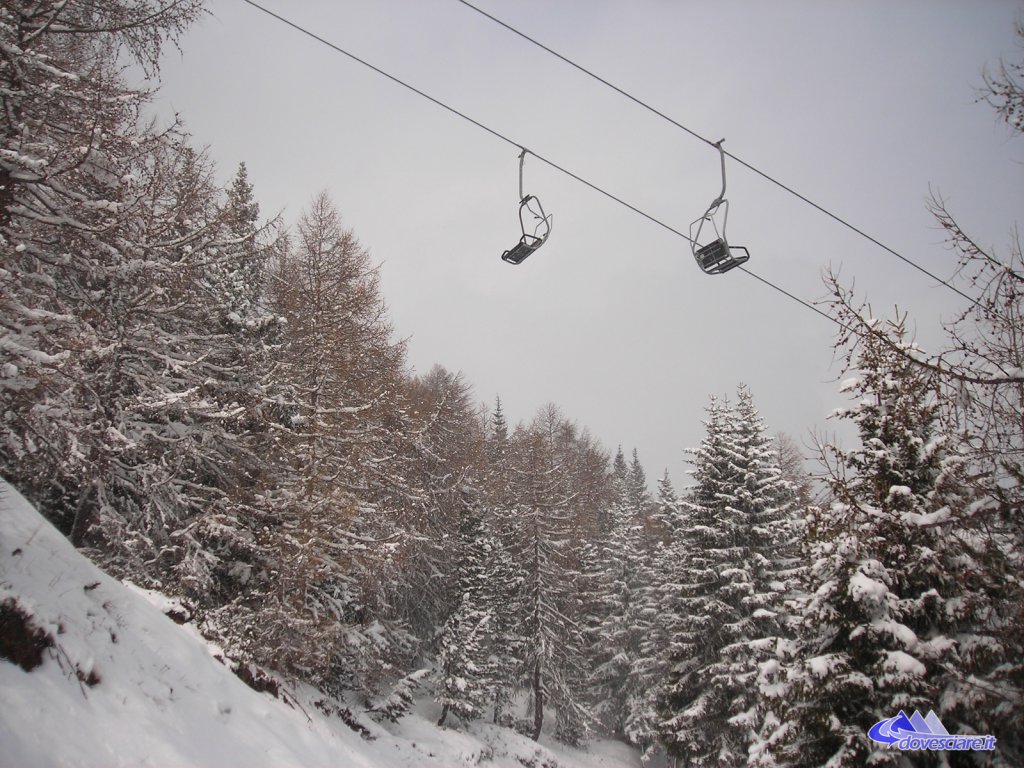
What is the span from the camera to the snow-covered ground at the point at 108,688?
439 centimetres

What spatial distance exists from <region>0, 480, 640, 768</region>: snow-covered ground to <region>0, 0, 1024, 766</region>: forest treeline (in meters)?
1.35

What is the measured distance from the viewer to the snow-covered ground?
14.4ft

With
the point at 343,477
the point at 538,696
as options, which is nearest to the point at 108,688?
the point at 343,477

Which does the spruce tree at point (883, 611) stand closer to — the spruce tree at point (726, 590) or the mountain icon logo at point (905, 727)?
the mountain icon logo at point (905, 727)

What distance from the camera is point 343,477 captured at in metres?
12.9

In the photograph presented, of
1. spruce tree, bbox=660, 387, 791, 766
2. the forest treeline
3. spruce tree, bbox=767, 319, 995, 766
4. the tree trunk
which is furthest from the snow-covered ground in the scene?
the tree trunk

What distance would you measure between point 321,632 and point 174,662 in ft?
12.1

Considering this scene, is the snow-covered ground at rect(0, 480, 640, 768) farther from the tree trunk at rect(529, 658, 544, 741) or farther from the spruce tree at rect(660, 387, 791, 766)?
the tree trunk at rect(529, 658, 544, 741)

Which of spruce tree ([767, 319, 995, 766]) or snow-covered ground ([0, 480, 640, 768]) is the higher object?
spruce tree ([767, 319, 995, 766])

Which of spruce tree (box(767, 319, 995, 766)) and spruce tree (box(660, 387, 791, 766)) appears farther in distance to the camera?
spruce tree (box(660, 387, 791, 766))

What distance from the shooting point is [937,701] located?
7.39 metres

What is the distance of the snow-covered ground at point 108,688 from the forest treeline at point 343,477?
135 centimetres

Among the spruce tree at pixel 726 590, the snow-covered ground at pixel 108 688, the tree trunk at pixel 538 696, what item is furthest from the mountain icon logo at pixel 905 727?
the tree trunk at pixel 538 696

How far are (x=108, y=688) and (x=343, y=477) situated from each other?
7455mm
